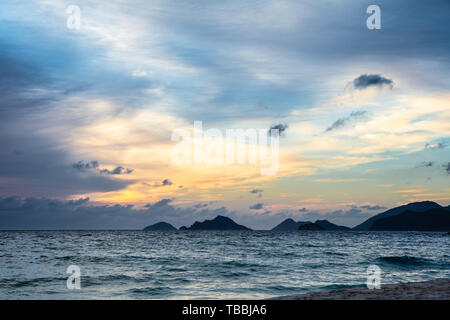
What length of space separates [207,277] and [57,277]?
11716 mm

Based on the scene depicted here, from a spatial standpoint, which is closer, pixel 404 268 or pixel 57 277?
pixel 57 277

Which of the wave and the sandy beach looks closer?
the sandy beach

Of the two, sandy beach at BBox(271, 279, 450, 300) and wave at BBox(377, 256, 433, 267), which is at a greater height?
sandy beach at BBox(271, 279, 450, 300)

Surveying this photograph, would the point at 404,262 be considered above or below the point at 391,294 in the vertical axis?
below

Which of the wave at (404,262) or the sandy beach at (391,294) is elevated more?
the sandy beach at (391,294)

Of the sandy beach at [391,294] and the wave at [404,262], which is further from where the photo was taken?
the wave at [404,262]

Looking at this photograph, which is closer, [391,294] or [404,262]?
[391,294]
